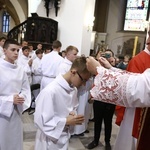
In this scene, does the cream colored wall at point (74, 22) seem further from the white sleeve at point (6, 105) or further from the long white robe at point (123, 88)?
the long white robe at point (123, 88)

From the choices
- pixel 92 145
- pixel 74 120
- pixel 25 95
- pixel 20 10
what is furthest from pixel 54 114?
pixel 20 10

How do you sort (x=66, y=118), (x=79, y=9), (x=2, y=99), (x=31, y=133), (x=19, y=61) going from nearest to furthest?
(x=66, y=118) < (x=2, y=99) < (x=31, y=133) < (x=19, y=61) < (x=79, y=9)

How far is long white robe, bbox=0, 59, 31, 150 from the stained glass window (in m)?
12.8

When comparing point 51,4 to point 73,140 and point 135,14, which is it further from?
point 135,14

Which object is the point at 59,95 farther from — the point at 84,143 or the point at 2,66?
the point at 84,143

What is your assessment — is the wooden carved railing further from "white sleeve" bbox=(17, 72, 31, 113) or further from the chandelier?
"white sleeve" bbox=(17, 72, 31, 113)

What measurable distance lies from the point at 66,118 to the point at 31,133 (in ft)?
7.47

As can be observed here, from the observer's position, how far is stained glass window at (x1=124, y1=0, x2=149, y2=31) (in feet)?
46.6

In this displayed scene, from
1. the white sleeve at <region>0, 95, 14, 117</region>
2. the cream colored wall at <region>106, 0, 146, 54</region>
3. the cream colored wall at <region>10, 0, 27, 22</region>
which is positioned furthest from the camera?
the cream colored wall at <region>106, 0, 146, 54</region>

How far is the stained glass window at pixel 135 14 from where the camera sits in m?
14.2

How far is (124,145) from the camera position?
1.64 m

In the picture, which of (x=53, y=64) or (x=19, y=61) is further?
(x=19, y=61)

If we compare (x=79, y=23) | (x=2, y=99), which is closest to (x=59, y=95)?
(x=2, y=99)

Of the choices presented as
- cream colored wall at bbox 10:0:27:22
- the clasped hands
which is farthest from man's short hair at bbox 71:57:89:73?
cream colored wall at bbox 10:0:27:22
